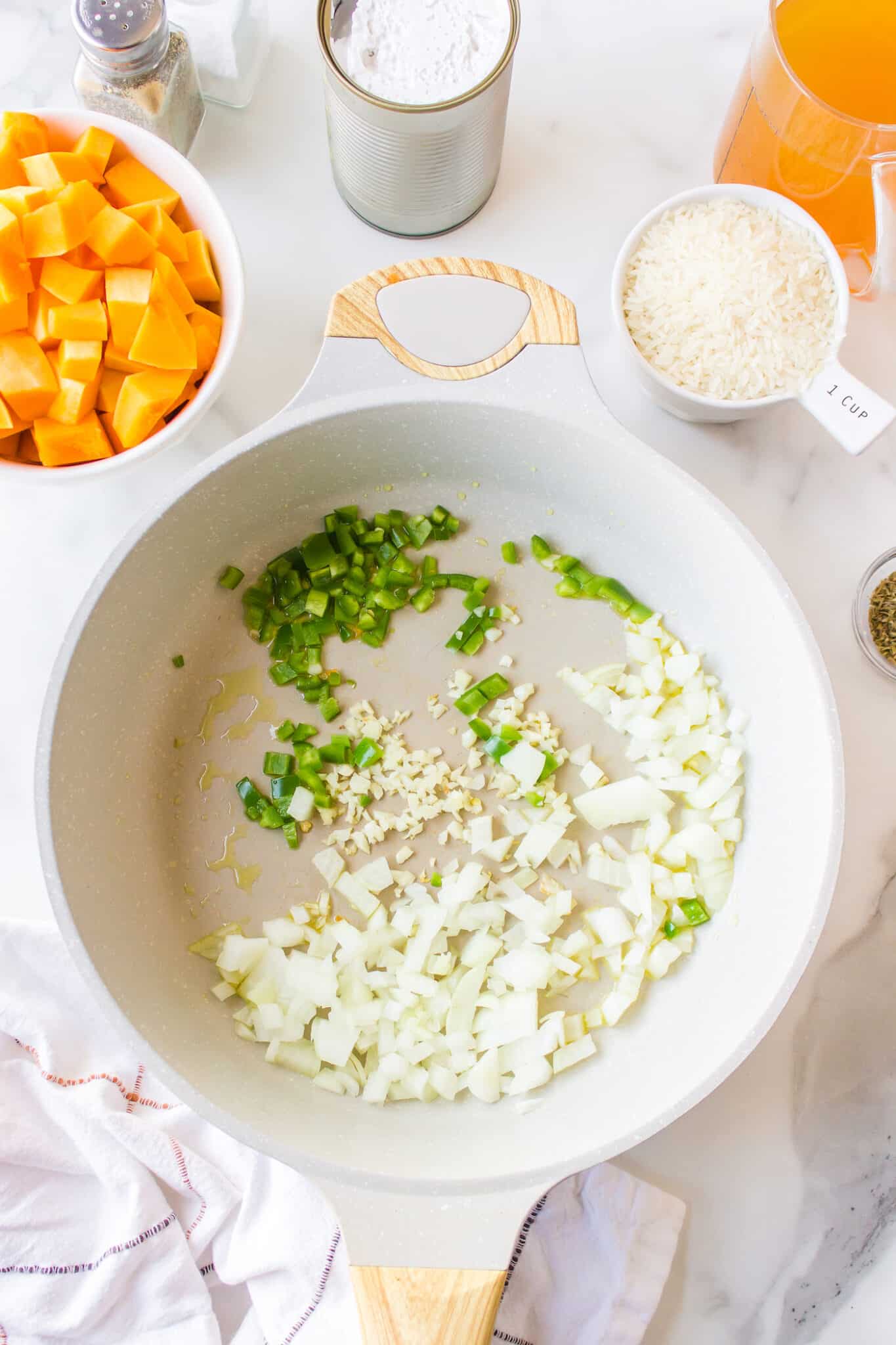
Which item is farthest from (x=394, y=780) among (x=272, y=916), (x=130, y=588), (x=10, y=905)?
(x=10, y=905)

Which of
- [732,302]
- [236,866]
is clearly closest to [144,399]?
[236,866]

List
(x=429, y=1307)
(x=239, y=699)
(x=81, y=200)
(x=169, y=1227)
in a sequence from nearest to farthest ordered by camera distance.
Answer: (x=429, y=1307), (x=81, y=200), (x=169, y=1227), (x=239, y=699)

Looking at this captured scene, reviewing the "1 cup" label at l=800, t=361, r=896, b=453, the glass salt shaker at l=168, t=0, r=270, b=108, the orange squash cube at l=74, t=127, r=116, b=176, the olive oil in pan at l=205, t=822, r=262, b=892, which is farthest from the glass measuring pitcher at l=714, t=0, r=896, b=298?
the olive oil in pan at l=205, t=822, r=262, b=892

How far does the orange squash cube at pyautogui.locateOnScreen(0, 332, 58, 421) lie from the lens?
105cm

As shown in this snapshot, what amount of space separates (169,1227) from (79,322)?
3.16 ft

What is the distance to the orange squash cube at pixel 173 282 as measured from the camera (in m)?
1.07

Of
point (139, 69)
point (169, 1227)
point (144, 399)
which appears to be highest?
point (139, 69)

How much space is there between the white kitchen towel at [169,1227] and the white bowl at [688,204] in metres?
0.85

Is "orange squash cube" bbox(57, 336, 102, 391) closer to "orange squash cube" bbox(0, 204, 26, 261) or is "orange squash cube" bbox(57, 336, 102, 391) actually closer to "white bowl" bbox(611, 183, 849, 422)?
"orange squash cube" bbox(0, 204, 26, 261)

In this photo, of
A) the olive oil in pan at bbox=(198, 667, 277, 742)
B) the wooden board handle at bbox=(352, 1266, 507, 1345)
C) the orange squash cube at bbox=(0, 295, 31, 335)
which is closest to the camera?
the wooden board handle at bbox=(352, 1266, 507, 1345)

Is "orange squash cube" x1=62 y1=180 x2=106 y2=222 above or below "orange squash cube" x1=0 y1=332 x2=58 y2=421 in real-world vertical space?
above

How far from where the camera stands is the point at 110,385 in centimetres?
110

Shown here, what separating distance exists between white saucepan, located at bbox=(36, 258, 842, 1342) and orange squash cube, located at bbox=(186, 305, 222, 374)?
104mm

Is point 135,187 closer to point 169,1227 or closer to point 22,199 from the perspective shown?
point 22,199
